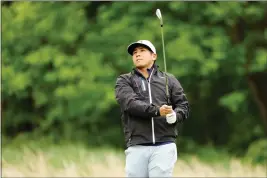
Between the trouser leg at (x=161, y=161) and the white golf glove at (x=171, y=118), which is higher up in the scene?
the white golf glove at (x=171, y=118)

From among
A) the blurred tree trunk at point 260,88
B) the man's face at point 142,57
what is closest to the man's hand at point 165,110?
the man's face at point 142,57

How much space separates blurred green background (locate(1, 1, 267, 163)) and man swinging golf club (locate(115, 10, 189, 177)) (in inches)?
341

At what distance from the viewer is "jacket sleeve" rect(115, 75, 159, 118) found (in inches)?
198

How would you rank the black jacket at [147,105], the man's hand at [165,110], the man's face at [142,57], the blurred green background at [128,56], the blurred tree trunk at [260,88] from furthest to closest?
the blurred tree trunk at [260,88] < the blurred green background at [128,56] < the man's face at [142,57] < the black jacket at [147,105] < the man's hand at [165,110]

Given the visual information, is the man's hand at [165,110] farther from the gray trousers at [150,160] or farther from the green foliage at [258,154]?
the green foliage at [258,154]

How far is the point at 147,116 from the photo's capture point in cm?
508

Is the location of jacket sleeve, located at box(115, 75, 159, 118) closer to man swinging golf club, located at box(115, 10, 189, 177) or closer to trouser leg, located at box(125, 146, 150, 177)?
man swinging golf club, located at box(115, 10, 189, 177)

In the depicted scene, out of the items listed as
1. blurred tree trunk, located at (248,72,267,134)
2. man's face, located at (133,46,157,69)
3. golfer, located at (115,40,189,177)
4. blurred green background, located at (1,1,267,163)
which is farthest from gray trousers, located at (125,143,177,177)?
blurred tree trunk, located at (248,72,267,134)

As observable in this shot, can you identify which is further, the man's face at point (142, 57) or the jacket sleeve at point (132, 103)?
the man's face at point (142, 57)

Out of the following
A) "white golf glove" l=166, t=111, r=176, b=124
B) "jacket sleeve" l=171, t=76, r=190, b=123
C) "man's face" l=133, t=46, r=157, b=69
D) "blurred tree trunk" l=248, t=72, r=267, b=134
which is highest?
"blurred tree trunk" l=248, t=72, r=267, b=134

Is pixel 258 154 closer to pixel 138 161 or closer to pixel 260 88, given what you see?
pixel 260 88

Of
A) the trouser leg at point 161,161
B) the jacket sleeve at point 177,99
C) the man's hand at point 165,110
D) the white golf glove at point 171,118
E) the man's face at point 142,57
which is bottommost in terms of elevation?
the trouser leg at point 161,161

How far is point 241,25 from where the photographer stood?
50.8 ft

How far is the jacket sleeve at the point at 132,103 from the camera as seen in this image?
16.5 ft
